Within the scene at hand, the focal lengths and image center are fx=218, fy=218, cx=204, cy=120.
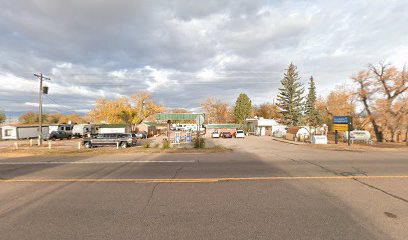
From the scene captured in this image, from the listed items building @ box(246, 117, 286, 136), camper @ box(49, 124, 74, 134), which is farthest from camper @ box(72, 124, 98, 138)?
building @ box(246, 117, 286, 136)

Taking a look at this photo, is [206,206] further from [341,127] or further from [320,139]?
[320,139]

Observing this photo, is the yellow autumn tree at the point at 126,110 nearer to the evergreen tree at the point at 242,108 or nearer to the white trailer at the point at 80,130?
the white trailer at the point at 80,130

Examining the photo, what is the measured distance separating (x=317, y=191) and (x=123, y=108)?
54.4 m

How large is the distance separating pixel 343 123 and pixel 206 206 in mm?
24067

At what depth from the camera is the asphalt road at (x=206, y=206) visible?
13.4 feet

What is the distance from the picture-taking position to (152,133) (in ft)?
170

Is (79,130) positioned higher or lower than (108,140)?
higher

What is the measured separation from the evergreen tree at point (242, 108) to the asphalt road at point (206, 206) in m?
63.4

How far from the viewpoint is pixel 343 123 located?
23.9 metres

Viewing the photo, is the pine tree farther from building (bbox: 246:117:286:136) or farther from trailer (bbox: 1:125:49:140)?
trailer (bbox: 1:125:49:140)

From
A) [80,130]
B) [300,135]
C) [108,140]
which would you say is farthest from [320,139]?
[80,130]

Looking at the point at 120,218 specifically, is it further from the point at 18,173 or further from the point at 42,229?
Answer: the point at 18,173

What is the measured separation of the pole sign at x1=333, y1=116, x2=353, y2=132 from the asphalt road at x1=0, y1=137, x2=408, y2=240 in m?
16.3

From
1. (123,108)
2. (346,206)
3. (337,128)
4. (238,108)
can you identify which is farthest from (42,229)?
(238,108)
